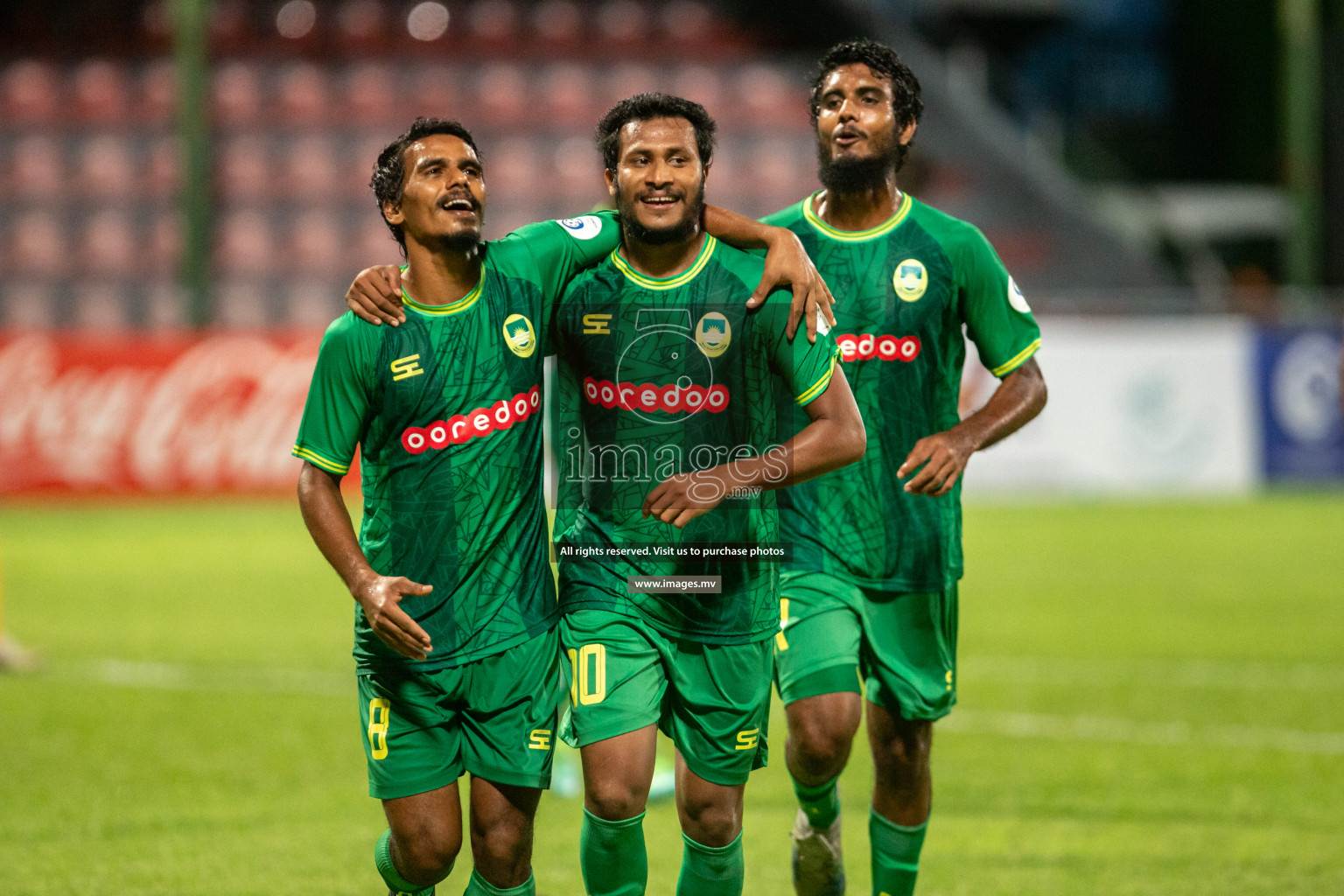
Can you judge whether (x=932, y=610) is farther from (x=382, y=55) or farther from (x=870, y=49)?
(x=382, y=55)

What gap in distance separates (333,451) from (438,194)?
26.9 inches

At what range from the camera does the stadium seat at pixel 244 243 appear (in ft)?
72.3

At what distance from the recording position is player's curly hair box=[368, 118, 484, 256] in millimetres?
3934

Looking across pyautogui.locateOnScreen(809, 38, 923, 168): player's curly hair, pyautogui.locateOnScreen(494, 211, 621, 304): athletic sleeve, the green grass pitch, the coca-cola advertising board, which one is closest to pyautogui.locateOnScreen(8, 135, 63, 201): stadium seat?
the coca-cola advertising board

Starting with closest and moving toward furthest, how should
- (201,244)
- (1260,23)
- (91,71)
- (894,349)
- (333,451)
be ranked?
(333,451)
(894,349)
(201,244)
(91,71)
(1260,23)

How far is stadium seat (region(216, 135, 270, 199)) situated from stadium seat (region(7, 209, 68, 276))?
2.37m

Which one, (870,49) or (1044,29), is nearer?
(870,49)

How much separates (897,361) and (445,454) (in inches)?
57.6

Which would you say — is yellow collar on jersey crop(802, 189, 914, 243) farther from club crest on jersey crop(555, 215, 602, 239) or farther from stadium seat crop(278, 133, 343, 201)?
stadium seat crop(278, 133, 343, 201)

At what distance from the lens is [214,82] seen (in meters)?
23.5

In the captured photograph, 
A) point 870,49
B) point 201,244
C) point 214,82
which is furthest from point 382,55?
point 870,49

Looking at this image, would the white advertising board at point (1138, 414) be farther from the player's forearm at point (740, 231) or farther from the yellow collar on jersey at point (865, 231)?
the player's forearm at point (740, 231)

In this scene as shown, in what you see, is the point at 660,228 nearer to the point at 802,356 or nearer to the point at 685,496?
the point at 802,356

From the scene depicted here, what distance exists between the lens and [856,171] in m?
4.59
